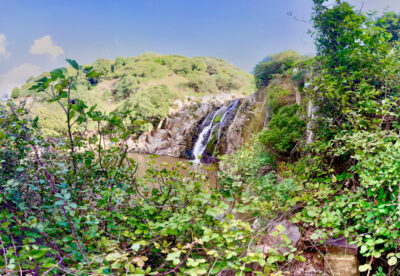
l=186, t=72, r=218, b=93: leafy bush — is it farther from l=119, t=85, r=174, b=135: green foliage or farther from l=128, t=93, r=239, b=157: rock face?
l=128, t=93, r=239, b=157: rock face

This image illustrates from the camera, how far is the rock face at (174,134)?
15742 millimetres

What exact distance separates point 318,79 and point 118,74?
38.7 meters

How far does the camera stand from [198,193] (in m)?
1.68

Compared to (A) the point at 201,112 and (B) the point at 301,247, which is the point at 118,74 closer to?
(A) the point at 201,112

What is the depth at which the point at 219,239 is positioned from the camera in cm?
139

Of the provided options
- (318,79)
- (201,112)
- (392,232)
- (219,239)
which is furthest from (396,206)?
(201,112)

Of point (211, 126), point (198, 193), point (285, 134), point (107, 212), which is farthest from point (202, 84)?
point (107, 212)

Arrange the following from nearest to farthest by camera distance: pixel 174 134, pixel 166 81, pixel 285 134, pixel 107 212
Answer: pixel 107 212, pixel 285 134, pixel 174 134, pixel 166 81

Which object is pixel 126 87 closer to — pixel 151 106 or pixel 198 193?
pixel 151 106

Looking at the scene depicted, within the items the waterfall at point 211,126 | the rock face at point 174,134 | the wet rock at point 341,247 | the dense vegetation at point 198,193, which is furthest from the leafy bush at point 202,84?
the wet rock at point 341,247

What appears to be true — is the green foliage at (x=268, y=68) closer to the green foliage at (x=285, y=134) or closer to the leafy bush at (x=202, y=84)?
the green foliage at (x=285, y=134)

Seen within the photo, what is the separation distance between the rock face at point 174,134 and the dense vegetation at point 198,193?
1239cm

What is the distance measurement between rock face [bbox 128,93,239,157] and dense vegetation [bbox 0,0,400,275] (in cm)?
1239

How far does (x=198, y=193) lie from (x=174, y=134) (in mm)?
15566
